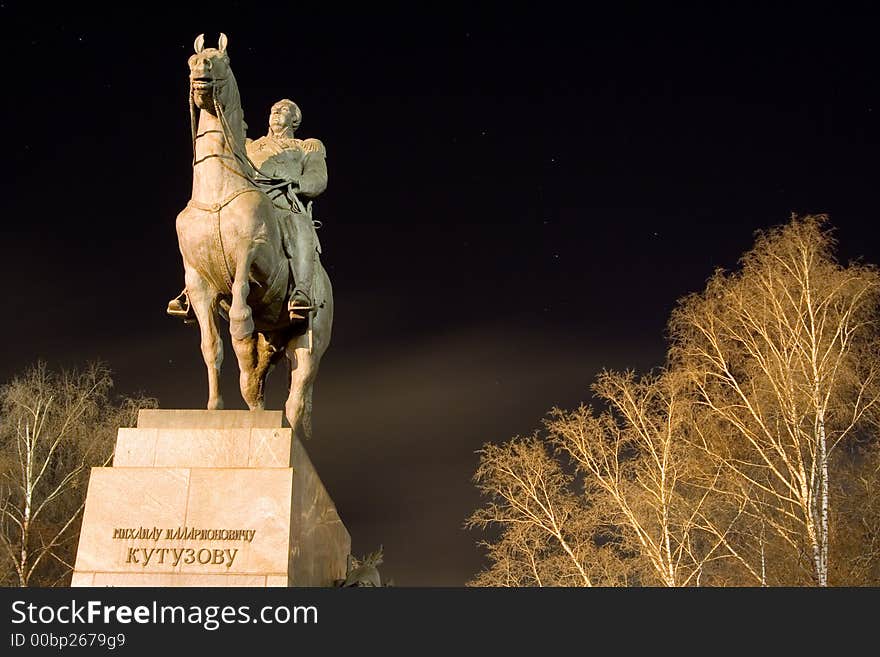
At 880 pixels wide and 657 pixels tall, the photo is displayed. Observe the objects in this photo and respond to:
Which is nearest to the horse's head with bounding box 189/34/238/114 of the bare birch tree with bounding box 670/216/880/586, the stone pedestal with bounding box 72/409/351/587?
the stone pedestal with bounding box 72/409/351/587

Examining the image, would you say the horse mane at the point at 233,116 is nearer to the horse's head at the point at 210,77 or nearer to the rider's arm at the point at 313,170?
the horse's head at the point at 210,77

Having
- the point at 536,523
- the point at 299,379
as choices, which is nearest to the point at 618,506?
the point at 536,523

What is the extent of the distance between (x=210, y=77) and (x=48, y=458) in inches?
856

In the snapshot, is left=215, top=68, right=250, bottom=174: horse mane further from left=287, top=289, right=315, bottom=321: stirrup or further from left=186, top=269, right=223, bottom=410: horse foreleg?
left=287, top=289, right=315, bottom=321: stirrup

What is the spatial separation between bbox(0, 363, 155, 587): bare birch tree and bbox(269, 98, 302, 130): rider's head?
17.7 metres

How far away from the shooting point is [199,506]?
9.19 meters

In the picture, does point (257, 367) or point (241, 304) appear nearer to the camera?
point (241, 304)

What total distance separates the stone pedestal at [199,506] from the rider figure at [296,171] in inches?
82.6

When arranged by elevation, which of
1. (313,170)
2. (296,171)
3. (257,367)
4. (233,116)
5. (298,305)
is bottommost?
(257,367)

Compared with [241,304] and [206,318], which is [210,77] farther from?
[206,318]

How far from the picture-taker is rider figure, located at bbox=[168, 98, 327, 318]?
1222 cm

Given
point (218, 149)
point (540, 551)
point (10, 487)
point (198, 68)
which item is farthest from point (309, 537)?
point (10, 487)
